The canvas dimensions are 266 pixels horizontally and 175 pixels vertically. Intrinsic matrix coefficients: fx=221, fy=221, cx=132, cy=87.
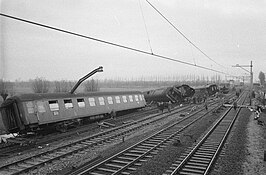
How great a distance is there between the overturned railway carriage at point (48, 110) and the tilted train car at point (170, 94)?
14.7m

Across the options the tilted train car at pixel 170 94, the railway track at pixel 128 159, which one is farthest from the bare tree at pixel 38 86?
the railway track at pixel 128 159

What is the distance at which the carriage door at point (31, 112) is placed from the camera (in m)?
14.4

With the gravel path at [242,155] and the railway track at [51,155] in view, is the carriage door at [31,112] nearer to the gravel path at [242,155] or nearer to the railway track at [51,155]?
the railway track at [51,155]

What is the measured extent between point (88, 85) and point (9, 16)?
51.9 metres

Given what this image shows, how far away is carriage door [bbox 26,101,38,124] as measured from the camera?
47.2 feet

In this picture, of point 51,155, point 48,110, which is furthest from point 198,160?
point 48,110

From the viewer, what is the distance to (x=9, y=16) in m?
5.75

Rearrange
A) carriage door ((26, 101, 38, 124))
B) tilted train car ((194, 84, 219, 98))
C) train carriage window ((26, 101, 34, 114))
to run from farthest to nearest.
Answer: tilted train car ((194, 84, 219, 98)) → train carriage window ((26, 101, 34, 114)) → carriage door ((26, 101, 38, 124))

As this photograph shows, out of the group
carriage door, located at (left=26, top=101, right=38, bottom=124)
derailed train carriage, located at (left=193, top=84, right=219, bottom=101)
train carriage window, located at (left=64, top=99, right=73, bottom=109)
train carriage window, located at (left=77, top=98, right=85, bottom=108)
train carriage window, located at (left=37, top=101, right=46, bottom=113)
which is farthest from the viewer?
derailed train carriage, located at (left=193, top=84, right=219, bottom=101)

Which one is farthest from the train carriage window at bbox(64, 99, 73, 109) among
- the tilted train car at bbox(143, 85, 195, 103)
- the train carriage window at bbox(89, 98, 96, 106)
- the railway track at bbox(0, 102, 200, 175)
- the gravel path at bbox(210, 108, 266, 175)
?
the tilted train car at bbox(143, 85, 195, 103)

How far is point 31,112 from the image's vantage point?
1459 centimetres

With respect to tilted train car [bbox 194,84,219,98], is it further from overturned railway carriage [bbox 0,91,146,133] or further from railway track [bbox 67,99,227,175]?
railway track [bbox 67,99,227,175]

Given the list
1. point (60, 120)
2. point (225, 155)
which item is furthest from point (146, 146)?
point (60, 120)

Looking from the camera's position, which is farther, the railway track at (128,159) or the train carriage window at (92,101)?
the train carriage window at (92,101)
